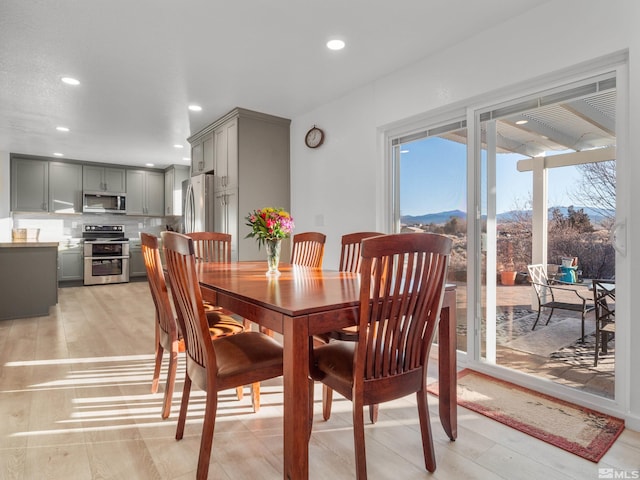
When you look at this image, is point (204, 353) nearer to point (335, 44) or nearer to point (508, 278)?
point (508, 278)

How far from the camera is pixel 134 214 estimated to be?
301 inches

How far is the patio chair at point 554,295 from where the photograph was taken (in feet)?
7.62

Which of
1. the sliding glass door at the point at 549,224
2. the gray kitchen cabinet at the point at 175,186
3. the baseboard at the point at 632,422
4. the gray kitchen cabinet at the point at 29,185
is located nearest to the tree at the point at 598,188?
the sliding glass door at the point at 549,224

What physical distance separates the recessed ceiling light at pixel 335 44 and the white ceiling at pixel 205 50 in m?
0.05

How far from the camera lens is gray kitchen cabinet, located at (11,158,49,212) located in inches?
254

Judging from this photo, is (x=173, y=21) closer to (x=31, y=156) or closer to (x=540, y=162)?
(x=540, y=162)

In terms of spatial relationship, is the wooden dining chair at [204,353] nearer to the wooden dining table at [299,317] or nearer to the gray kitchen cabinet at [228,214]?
the wooden dining table at [299,317]

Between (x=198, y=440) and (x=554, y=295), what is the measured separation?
92.0 inches

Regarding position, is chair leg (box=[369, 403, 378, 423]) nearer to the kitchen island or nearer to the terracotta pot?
the terracotta pot

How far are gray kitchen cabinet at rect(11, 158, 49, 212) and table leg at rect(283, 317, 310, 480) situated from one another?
24.2ft

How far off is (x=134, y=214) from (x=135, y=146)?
7.13 feet

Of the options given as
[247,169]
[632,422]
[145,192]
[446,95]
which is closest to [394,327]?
[632,422]

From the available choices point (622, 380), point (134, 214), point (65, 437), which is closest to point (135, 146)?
point (134, 214)

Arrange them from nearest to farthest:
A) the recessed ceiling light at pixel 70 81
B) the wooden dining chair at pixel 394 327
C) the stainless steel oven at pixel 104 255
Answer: the wooden dining chair at pixel 394 327
the recessed ceiling light at pixel 70 81
the stainless steel oven at pixel 104 255
